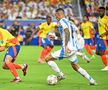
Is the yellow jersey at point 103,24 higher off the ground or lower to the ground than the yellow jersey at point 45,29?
higher

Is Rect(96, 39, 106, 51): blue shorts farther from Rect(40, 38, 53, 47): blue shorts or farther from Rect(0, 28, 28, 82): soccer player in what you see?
Rect(40, 38, 53, 47): blue shorts

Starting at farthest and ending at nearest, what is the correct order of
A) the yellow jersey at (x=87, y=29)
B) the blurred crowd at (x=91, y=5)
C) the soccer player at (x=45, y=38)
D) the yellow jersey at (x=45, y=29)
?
1. the blurred crowd at (x=91, y=5)
2. the yellow jersey at (x=87, y=29)
3. the yellow jersey at (x=45, y=29)
4. the soccer player at (x=45, y=38)

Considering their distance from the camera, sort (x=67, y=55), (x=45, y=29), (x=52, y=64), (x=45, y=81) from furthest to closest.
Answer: (x=45, y=29), (x=45, y=81), (x=52, y=64), (x=67, y=55)

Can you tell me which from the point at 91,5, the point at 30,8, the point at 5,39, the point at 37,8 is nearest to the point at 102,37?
the point at 5,39

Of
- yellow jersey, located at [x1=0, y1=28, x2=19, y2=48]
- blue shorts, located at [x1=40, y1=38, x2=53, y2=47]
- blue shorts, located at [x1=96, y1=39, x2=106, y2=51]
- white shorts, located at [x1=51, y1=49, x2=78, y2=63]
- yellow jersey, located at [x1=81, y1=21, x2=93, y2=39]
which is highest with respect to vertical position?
yellow jersey, located at [x1=0, y1=28, x2=19, y2=48]

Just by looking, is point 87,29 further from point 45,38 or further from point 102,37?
point 102,37

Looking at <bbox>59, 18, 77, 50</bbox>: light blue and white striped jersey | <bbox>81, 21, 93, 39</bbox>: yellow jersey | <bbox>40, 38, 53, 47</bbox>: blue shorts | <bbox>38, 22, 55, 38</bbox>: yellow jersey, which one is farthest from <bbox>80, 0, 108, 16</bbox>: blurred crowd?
<bbox>59, 18, 77, 50</bbox>: light blue and white striped jersey

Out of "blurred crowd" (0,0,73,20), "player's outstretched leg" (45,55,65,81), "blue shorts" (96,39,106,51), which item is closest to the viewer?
"player's outstretched leg" (45,55,65,81)

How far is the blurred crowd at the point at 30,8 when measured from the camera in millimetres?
38666

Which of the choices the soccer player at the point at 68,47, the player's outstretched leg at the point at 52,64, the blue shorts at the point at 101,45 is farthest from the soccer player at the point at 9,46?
the blue shorts at the point at 101,45

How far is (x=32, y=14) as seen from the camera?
38.8 metres

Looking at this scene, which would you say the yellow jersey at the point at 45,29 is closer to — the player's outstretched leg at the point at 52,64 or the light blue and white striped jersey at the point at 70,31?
the player's outstretched leg at the point at 52,64

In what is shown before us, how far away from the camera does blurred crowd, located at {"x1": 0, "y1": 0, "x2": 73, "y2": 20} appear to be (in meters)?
38.7

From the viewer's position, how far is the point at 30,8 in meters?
39.1
